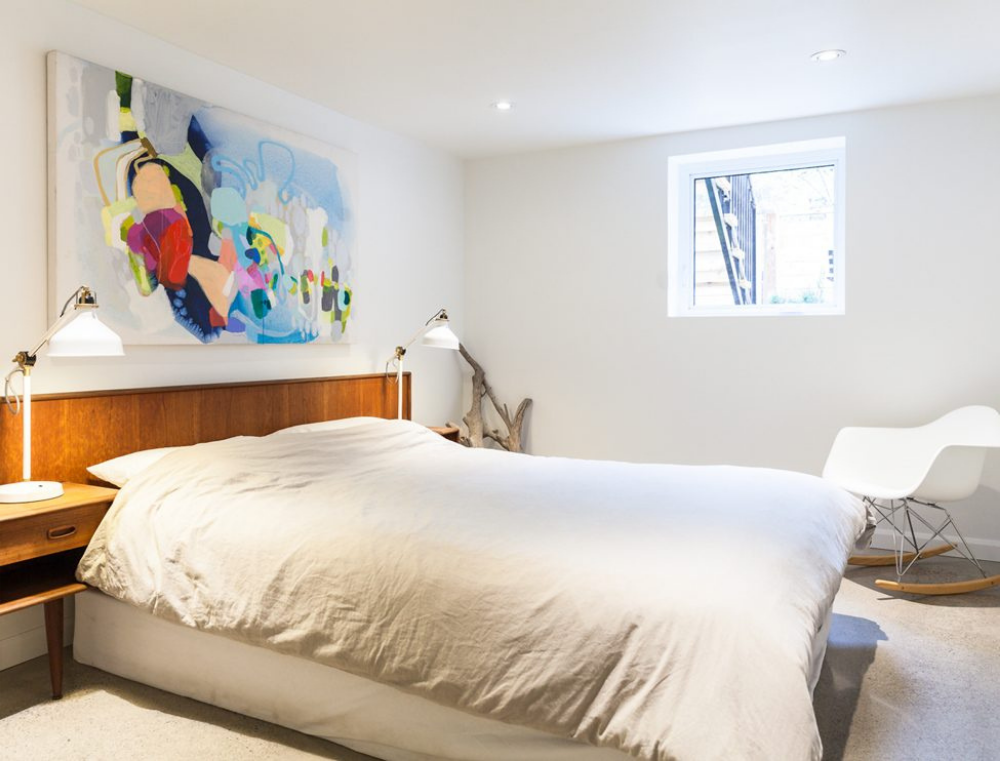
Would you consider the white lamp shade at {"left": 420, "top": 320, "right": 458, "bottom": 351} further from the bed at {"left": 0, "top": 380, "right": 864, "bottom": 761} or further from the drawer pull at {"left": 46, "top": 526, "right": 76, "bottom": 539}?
the drawer pull at {"left": 46, "top": 526, "right": 76, "bottom": 539}

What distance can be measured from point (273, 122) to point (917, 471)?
10.8 ft

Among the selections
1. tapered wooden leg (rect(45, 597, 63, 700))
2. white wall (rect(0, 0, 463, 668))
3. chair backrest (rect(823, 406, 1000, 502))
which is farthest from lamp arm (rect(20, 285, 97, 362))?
chair backrest (rect(823, 406, 1000, 502))

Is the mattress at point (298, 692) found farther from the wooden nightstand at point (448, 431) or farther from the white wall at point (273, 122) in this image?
the wooden nightstand at point (448, 431)

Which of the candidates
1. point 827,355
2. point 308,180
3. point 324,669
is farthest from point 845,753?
point 308,180

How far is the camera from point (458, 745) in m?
1.90

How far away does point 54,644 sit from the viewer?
238 cm

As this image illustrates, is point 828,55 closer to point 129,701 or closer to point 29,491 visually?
point 29,491

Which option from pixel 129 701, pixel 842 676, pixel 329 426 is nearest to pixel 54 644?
pixel 129 701

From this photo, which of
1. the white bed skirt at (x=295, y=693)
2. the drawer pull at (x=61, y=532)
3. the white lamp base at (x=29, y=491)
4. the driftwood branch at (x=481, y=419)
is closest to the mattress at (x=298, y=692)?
the white bed skirt at (x=295, y=693)

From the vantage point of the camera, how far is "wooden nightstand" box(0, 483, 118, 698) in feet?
7.24

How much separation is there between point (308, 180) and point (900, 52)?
101 inches

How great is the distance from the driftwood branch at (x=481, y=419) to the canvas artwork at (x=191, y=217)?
3.88 feet

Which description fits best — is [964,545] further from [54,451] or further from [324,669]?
[54,451]

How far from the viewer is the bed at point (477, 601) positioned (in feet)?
5.17
